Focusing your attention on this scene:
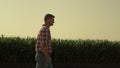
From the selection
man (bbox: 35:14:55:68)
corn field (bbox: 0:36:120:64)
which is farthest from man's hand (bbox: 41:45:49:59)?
corn field (bbox: 0:36:120:64)

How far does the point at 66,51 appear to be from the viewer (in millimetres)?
17891

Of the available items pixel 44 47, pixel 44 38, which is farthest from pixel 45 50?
pixel 44 38

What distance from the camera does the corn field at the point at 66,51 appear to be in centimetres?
1758

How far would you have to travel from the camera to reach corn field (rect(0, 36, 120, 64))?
1758 centimetres

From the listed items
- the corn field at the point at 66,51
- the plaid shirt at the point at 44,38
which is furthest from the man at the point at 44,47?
the corn field at the point at 66,51

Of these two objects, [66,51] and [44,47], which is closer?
[44,47]

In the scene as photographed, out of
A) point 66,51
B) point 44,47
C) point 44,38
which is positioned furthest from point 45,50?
point 66,51

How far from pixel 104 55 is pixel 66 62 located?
159 centimetres

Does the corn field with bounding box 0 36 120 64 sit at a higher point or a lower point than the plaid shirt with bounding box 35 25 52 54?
lower

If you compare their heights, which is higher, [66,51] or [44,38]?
[44,38]

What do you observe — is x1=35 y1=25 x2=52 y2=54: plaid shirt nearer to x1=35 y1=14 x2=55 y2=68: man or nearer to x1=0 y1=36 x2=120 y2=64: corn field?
x1=35 y1=14 x2=55 y2=68: man

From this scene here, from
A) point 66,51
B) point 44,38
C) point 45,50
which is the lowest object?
point 66,51

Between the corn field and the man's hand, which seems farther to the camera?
the corn field

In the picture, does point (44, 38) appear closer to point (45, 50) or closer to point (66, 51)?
point (45, 50)
